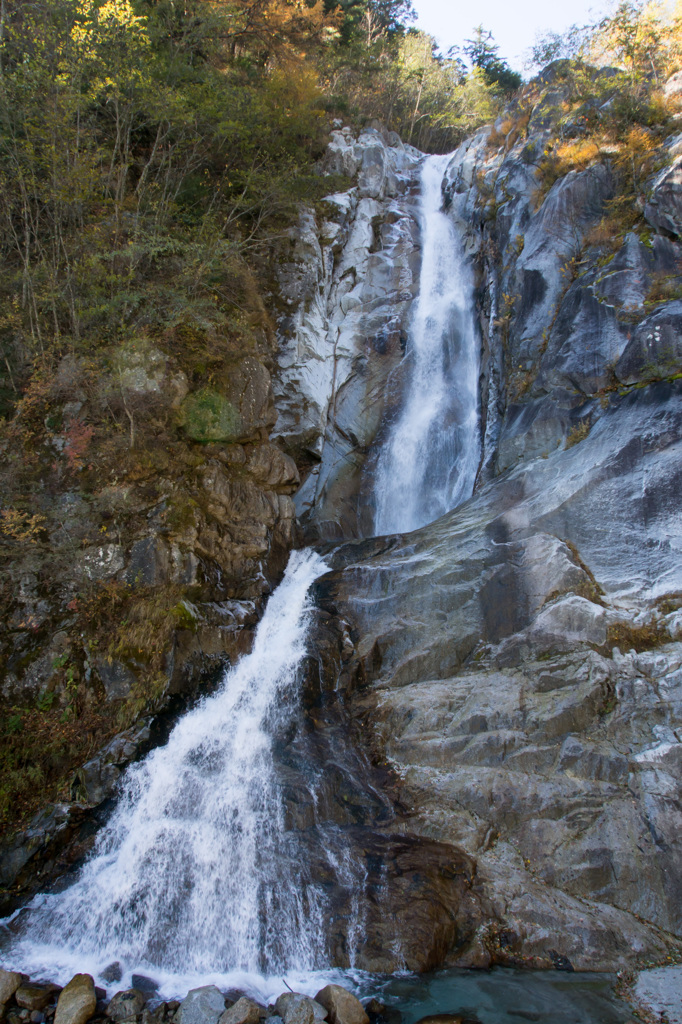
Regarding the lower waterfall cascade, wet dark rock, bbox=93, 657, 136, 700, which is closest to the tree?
the lower waterfall cascade

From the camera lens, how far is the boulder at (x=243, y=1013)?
16.6ft

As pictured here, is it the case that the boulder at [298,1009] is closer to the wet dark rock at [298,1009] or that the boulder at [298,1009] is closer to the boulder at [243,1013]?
the wet dark rock at [298,1009]

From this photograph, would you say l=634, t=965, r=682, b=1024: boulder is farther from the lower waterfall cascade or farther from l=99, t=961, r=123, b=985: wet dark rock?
l=99, t=961, r=123, b=985: wet dark rock

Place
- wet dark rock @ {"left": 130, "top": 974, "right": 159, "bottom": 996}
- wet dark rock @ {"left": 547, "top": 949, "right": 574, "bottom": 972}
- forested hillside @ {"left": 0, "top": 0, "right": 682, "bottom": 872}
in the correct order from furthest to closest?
forested hillside @ {"left": 0, "top": 0, "right": 682, "bottom": 872}, wet dark rock @ {"left": 547, "top": 949, "right": 574, "bottom": 972}, wet dark rock @ {"left": 130, "top": 974, "right": 159, "bottom": 996}

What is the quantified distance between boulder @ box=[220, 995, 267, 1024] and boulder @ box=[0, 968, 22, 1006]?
2151mm

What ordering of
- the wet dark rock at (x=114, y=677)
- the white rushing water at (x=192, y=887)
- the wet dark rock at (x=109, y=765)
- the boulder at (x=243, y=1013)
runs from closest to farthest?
the boulder at (x=243, y=1013), the white rushing water at (x=192, y=887), the wet dark rock at (x=109, y=765), the wet dark rock at (x=114, y=677)

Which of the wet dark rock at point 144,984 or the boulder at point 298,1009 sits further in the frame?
the wet dark rock at point 144,984

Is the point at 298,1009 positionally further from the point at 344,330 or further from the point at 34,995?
the point at 344,330

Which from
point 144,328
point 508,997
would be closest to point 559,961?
point 508,997

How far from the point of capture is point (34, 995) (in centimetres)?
538

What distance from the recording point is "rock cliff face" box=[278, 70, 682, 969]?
253 inches

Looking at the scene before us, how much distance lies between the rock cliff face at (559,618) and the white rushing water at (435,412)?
131cm

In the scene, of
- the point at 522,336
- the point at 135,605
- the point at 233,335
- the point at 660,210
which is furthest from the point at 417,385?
the point at 135,605

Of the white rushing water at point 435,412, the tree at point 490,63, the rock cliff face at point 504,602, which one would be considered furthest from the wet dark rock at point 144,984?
the tree at point 490,63
